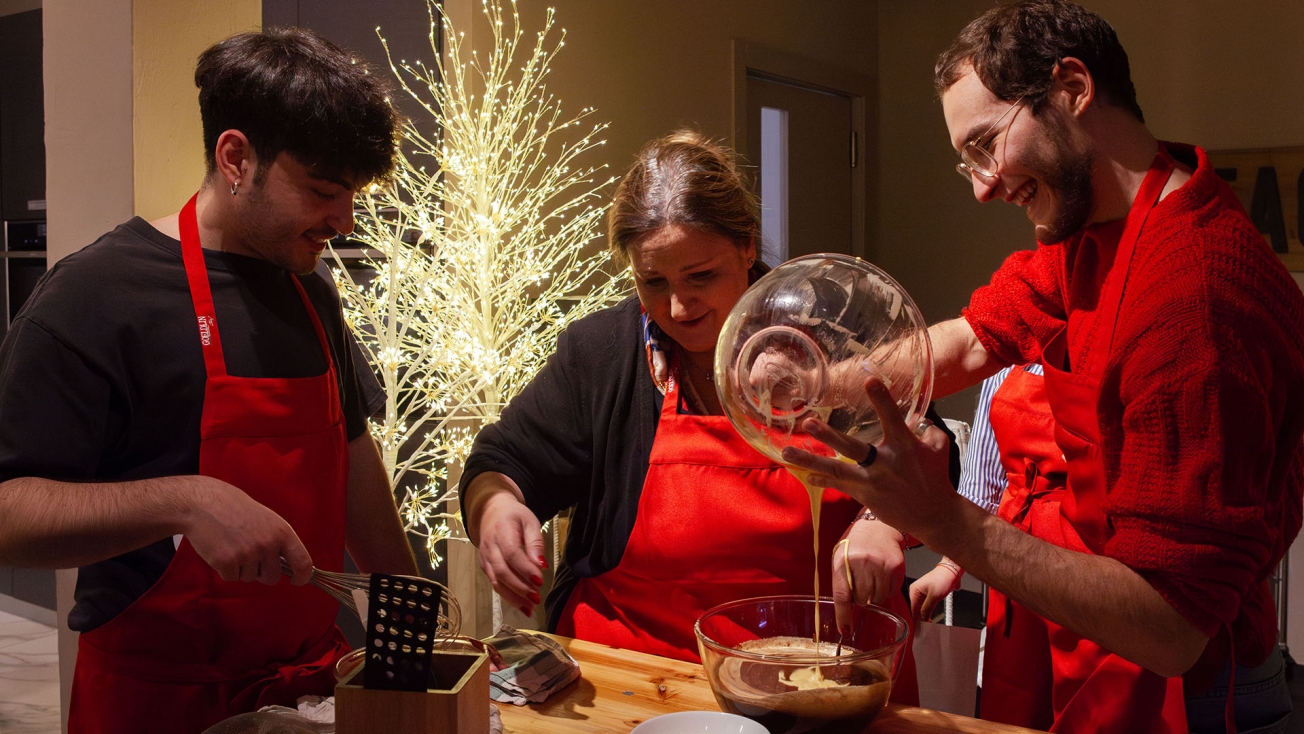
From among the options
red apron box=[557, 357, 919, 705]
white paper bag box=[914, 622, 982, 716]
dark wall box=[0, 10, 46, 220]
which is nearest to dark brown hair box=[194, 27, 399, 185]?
red apron box=[557, 357, 919, 705]

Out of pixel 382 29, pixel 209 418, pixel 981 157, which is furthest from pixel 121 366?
pixel 382 29

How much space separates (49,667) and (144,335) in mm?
3049

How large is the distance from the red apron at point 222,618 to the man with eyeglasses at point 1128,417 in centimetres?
80

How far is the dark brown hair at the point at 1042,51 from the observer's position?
126 cm

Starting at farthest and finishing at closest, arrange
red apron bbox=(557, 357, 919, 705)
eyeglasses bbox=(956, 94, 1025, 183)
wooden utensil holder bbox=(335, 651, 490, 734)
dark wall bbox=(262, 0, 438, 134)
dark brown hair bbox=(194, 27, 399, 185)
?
dark wall bbox=(262, 0, 438, 134) < red apron bbox=(557, 357, 919, 705) < dark brown hair bbox=(194, 27, 399, 185) < eyeglasses bbox=(956, 94, 1025, 183) < wooden utensil holder bbox=(335, 651, 490, 734)

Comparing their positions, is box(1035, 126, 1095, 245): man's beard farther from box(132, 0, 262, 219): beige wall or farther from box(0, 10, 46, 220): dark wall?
box(0, 10, 46, 220): dark wall

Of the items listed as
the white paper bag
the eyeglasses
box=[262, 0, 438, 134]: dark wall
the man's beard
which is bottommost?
the white paper bag

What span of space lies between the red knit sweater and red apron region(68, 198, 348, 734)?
1011mm

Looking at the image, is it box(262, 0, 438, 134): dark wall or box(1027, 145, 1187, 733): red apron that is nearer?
box(1027, 145, 1187, 733): red apron

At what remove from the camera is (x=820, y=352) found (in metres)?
1.01

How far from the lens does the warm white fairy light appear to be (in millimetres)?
2803

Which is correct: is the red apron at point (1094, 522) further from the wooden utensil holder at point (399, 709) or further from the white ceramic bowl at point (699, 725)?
the wooden utensil holder at point (399, 709)

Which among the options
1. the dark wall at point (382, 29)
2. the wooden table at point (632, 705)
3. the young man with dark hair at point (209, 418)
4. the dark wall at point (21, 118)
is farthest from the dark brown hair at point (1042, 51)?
the dark wall at point (21, 118)

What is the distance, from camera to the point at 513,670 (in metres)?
1.30
